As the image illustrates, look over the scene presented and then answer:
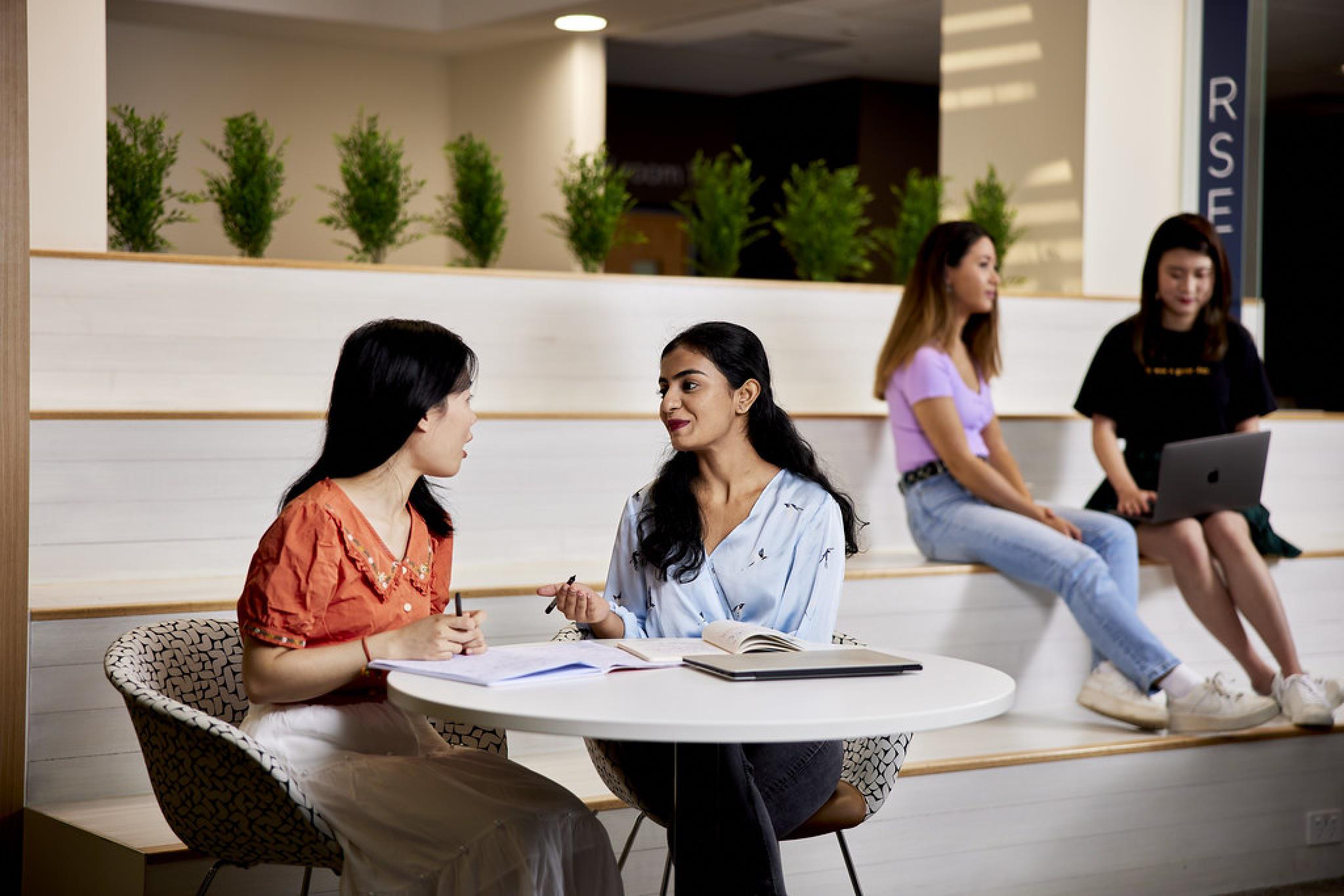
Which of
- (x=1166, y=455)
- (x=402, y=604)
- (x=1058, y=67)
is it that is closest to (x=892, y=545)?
(x=1166, y=455)

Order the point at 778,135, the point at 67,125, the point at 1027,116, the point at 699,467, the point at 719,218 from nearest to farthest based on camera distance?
the point at 699,467 < the point at 67,125 < the point at 719,218 < the point at 1027,116 < the point at 778,135

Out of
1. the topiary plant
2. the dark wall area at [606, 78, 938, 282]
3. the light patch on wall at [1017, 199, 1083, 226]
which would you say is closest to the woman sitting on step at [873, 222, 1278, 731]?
the topiary plant

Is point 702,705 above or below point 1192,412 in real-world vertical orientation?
below

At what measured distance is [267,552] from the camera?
228 centimetres

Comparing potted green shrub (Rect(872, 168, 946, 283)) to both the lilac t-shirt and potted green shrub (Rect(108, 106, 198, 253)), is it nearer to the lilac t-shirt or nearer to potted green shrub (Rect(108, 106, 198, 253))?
the lilac t-shirt

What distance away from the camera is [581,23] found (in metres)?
7.24

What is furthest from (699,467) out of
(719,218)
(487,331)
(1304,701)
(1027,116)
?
(1027,116)

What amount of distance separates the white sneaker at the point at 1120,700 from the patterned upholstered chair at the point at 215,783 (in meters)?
2.22

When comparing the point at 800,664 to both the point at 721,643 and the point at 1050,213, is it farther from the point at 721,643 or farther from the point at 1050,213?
the point at 1050,213

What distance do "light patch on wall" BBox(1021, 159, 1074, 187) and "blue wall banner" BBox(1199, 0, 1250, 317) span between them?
525 millimetres

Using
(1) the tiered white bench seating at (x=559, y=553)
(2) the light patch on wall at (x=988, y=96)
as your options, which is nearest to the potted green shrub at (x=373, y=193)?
(1) the tiered white bench seating at (x=559, y=553)

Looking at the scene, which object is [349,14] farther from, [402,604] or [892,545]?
[402,604]

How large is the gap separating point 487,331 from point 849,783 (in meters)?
2.21

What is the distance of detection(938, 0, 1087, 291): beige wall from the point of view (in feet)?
19.3
